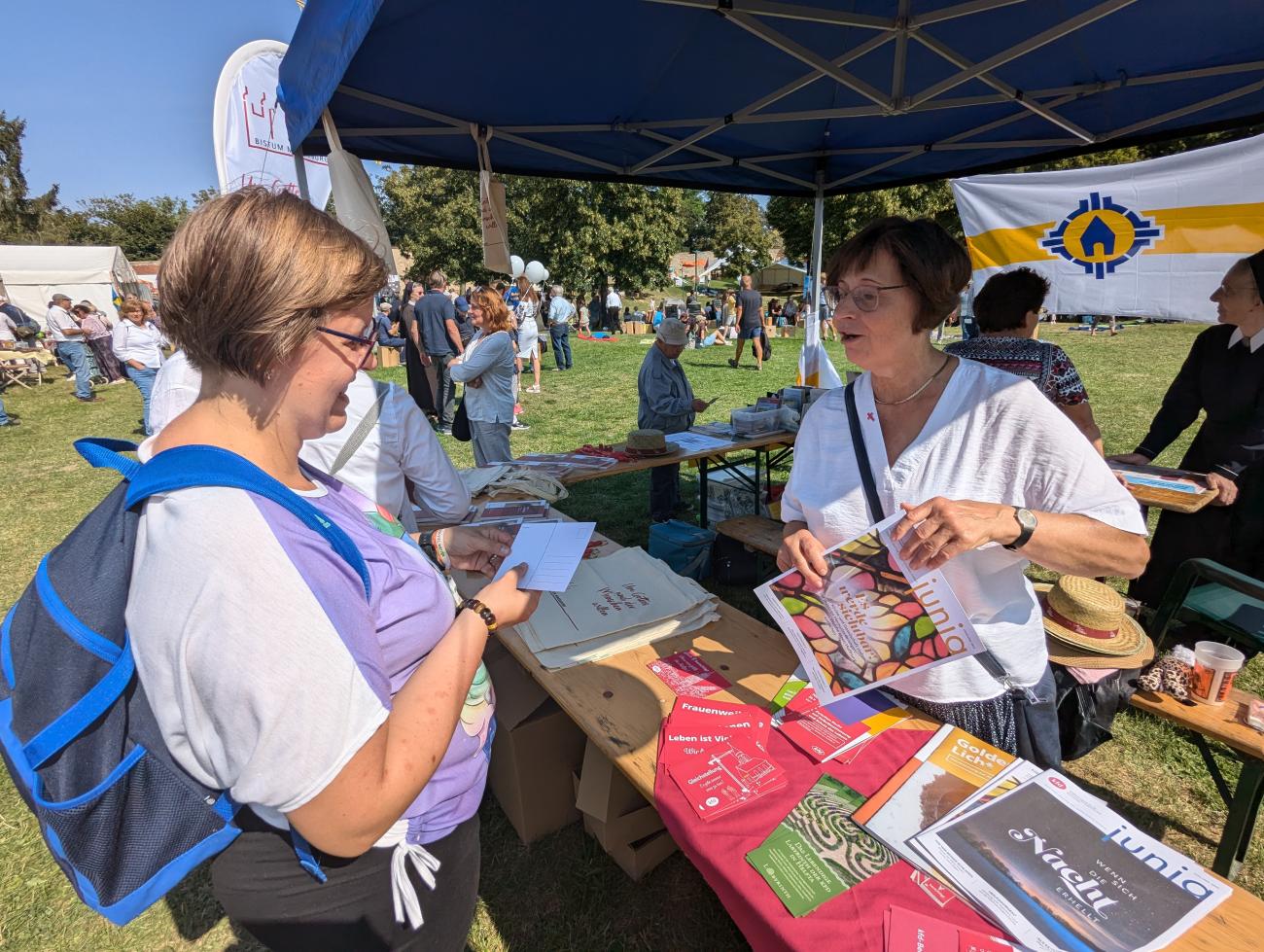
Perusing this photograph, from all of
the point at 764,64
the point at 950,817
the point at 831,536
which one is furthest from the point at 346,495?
the point at 764,64

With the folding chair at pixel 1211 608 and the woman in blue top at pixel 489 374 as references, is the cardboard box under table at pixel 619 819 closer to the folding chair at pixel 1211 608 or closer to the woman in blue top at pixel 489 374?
the folding chair at pixel 1211 608

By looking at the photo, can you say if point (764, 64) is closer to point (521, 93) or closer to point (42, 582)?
point (521, 93)

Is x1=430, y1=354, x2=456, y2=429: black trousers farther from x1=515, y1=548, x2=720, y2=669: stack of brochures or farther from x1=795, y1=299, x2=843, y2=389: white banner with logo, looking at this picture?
x1=515, y1=548, x2=720, y2=669: stack of brochures

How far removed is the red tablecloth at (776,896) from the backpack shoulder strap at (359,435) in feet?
5.15

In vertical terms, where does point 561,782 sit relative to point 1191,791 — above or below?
above

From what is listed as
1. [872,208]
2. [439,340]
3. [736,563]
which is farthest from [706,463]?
[872,208]

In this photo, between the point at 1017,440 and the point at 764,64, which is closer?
the point at 1017,440

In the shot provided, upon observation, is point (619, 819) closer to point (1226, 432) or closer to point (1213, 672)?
point (1213, 672)

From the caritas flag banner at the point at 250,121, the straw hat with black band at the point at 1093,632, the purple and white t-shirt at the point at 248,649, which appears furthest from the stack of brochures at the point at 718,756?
the caritas flag banner at the point at 250,121

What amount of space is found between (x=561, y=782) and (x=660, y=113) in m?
3.87

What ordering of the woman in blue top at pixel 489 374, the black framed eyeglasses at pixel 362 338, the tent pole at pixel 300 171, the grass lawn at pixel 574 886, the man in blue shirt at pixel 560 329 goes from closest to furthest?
the black framed eyeglasses at pixel 362 338, the grass lawn at pixel 574 886, the tent pole at pixel 300 171, the woman in blue top at pixel 489 374, the man in blue shirt at pixel 560 329

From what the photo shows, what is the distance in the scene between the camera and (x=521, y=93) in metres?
3.23

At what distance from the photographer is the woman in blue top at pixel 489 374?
17.4 ft

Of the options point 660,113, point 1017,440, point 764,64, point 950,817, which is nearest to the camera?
point 950,817
